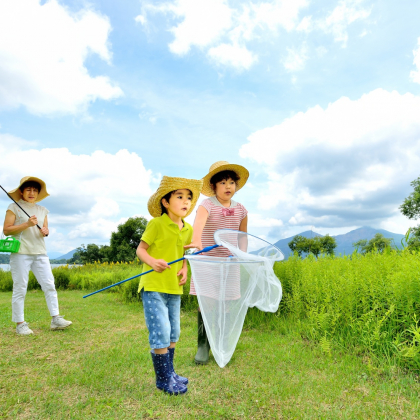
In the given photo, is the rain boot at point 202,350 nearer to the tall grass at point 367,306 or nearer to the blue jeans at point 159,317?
the blue jeans at point 159,317

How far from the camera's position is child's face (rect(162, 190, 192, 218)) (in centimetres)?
301

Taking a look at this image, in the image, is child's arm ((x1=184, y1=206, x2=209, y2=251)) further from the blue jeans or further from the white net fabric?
the blue jeans

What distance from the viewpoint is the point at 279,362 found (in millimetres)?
3561

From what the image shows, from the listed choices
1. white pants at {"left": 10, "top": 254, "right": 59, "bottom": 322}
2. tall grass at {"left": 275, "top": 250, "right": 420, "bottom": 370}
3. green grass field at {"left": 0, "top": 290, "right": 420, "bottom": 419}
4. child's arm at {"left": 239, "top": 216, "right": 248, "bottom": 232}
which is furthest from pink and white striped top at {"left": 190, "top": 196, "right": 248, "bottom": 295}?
white pants at {"left": 10, "top": 254, "right": 59, "bottom": 322}

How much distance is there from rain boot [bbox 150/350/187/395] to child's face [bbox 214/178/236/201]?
180 centimetres

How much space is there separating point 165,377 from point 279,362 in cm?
140

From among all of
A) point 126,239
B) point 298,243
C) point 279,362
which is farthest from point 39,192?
point 298,243

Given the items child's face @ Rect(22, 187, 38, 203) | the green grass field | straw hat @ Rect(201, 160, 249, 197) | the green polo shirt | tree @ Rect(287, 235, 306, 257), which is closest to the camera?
the green grass field

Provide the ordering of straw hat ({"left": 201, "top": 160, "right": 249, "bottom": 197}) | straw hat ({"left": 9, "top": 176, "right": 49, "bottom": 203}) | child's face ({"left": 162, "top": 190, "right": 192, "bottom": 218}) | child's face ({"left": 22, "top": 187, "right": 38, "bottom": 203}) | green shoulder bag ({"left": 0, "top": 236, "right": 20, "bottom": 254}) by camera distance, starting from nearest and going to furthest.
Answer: child's face ({"left": 162, "top": 190, "right": 192, "bottom": 218}), straw hat ({"left": 201, "top": 160, "right": 249, "bottom": 197}), green shoulder bag ({"left": 0, "top": 236, "right": 20, "bottom": 254}), straw hat ({"left": 9, "top": 176, "right": 49, "bottom": 203}), child's face ({"left": 22, "top": 187, "right": 38, "bottom": 203})

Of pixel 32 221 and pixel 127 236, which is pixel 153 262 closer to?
pixel 32 221

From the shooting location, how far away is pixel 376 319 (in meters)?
3.60

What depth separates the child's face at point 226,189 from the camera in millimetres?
3732

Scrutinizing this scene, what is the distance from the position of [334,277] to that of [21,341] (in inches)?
180

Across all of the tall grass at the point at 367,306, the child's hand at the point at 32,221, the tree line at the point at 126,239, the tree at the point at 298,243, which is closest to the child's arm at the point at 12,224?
the child's hand at the point at 32,221
